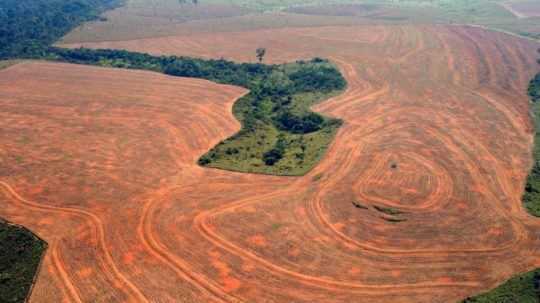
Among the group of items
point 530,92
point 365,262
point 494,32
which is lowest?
point 365,262

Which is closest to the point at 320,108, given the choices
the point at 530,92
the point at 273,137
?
the point at 273,137

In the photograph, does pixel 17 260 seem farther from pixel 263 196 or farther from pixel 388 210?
pixel 388 210

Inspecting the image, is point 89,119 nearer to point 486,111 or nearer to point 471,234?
point 471,234

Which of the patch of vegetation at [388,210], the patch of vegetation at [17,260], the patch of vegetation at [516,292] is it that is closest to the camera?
the patch of vegetation at [516,292]

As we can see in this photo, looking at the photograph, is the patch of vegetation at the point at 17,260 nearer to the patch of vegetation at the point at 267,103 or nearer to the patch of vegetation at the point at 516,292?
the patch of vegetation at the point at 267,103

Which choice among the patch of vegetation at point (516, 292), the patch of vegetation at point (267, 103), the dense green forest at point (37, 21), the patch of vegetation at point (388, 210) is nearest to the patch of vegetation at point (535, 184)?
the patch of vegetation at point (516, 292)

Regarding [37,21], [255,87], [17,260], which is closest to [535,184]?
[255,87]
